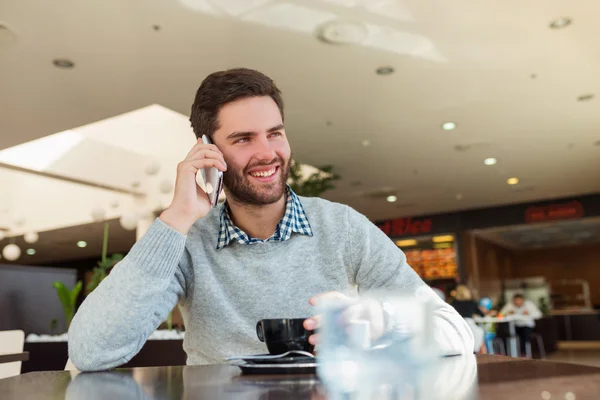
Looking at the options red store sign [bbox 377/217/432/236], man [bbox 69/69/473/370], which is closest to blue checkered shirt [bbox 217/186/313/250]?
Result: man [bbox 69/69/473/370]

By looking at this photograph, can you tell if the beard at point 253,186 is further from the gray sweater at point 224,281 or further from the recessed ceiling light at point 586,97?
the recessed ceiling light at point 586,97

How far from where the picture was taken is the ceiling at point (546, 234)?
10969 mm

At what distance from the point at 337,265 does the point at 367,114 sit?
4.66m

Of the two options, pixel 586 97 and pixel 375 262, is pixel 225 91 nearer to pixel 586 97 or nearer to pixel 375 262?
pixel 375 262

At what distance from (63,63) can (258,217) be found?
3.78 m

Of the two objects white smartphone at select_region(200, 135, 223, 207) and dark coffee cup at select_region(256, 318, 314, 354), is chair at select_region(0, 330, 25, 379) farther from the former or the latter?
dark coffee cup at select_region(256, 318, 314, 354)

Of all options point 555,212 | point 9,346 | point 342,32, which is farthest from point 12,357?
point 555,212

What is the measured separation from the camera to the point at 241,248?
1.30 meters

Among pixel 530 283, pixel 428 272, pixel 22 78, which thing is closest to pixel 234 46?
pixel 22 78

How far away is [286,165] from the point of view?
1361 millimetres

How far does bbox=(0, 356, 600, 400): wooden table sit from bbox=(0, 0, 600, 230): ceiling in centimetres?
329

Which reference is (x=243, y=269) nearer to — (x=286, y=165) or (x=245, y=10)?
(x=286, y=165)

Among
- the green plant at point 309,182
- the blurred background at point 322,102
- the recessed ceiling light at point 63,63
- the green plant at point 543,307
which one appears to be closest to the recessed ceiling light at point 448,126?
the blurred background at point 322,102

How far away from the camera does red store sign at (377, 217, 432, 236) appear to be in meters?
11.6
